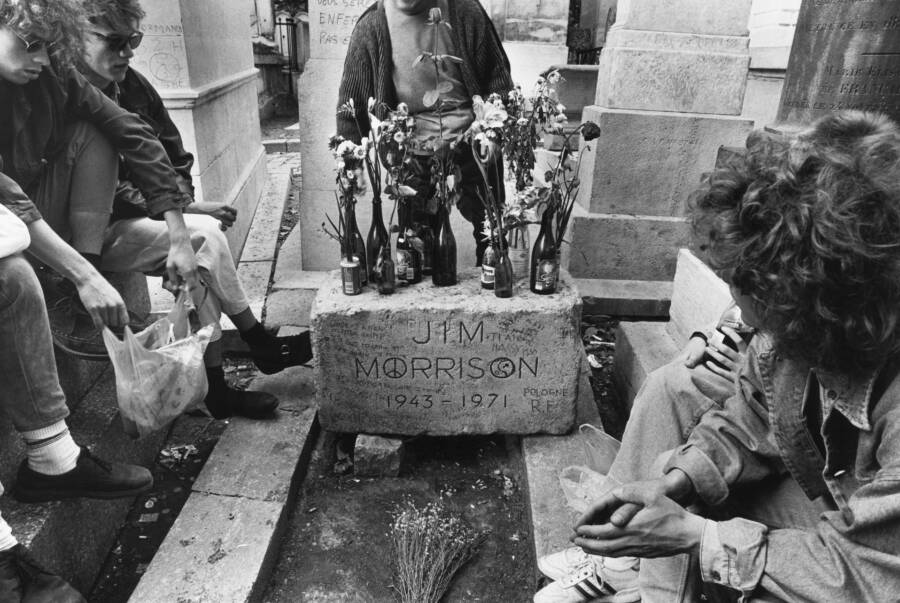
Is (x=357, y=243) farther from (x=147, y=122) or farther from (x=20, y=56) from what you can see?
(x=20, y=56)

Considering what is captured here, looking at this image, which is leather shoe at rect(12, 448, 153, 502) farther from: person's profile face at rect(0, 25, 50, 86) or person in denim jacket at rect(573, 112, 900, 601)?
person in denim jacket at rect(573, 112, 900, 601)

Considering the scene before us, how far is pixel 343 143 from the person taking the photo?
8.75 ft

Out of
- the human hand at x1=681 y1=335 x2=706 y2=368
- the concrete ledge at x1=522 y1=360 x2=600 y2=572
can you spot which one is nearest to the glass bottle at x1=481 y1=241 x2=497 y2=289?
the concrete ledge at x1=522 y1=360 x2=600 y2=572

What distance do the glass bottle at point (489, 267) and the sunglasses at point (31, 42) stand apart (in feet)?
5.86

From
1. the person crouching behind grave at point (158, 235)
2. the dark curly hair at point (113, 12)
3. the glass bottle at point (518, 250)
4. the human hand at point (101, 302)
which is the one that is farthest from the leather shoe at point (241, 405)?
the dark curly hair at point (113, 12)

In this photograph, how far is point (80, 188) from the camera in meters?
2.49

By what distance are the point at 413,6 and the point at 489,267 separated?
1563 mm

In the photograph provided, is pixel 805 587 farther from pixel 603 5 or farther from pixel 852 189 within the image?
pixel 603 5

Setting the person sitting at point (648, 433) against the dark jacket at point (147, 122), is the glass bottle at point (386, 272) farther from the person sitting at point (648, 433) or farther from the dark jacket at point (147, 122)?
the person sitting at point (648, 433)

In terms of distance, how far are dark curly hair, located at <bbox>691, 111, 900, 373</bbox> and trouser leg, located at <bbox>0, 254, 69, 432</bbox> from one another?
76.2 inches

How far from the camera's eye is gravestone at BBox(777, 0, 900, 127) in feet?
8.81

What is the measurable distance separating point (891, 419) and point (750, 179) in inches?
20.5

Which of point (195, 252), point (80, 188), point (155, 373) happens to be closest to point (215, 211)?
point (195, 252)

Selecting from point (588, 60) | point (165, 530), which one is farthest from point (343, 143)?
point (588, 60)
